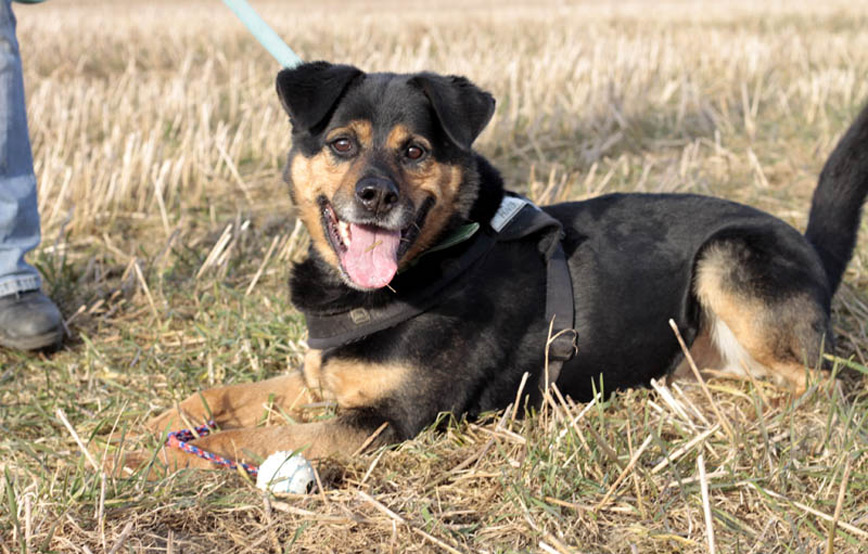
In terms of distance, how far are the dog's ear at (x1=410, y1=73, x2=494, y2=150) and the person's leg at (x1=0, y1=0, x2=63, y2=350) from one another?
223 cm

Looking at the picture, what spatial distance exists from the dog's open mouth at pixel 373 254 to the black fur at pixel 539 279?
0.14m

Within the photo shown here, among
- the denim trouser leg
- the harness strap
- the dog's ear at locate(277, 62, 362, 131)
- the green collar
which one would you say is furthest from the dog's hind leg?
the denim trouser leg

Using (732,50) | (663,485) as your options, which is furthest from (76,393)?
(732,50)

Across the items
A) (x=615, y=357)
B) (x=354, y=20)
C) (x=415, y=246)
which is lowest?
(x=354, y=20)

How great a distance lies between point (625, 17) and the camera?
17953 millimetres

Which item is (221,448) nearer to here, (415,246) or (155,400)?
(155,400)

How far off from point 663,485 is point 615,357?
916mm

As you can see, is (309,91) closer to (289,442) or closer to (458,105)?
(458,105)

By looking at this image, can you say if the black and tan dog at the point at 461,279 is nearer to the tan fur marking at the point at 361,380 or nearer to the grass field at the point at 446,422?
the tan fur marking at the point at 361,380

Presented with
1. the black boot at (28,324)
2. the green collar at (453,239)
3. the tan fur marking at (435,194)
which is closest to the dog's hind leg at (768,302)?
the green collar at (453,239)

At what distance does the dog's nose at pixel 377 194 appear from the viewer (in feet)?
10.1

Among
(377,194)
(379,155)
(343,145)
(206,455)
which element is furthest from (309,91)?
(206,455)

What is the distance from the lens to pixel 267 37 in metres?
3.95

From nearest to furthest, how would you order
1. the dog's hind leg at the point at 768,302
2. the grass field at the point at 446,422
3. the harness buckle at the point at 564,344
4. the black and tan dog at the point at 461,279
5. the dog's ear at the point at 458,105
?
the grass field at the point at 446,422, the black and tan dog at the point at 461,279, the dog's ear at the point at 458,105, the harness buckle at the point at 564,344, the dog's hind leg at the point at 768,302
